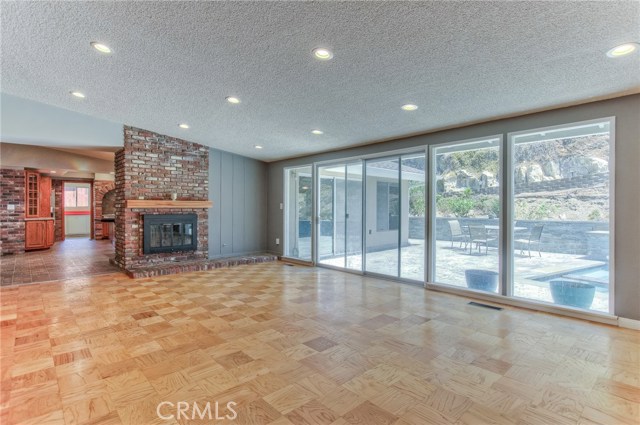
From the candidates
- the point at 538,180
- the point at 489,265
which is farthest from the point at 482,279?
the point at 538,180

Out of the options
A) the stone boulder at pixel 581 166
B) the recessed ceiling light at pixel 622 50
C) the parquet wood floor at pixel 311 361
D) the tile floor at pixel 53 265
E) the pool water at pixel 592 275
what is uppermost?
the recessed ceiling light at pixel 622 50

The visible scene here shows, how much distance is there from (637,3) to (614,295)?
2780 millimetres

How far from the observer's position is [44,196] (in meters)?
9.30

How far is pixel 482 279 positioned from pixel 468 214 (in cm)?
90

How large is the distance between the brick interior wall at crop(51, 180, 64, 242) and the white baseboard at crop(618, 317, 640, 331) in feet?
46.3

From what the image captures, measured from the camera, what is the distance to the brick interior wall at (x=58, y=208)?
36.3ft

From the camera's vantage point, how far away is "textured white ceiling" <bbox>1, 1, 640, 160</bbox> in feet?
7.41

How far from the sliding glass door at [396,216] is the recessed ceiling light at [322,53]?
105 inches

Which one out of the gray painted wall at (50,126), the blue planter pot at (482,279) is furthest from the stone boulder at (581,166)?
the gray painted wall at (50,126)

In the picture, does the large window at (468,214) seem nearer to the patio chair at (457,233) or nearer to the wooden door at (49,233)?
the patio chair at (457,233)

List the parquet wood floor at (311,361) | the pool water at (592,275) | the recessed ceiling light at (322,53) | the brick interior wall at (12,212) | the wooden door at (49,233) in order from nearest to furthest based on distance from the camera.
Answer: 1. the parquet wood floor at (311,361)
2. the recessed ceiling light at (322,53)
3. the pool water at (592,275)
4. the brick interior wall at (12,212)
5. the wooden door at (49,233)

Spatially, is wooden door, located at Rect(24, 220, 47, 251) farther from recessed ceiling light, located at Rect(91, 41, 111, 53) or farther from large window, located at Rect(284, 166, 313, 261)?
recessed ceiling light, located at Rect(91, 41, 111, 53)

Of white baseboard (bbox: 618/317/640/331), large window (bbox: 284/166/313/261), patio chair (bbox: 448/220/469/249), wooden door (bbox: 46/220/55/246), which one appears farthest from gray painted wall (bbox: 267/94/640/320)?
wooden door (bbox: 46/220/55/246)

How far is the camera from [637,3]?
77.5 inches
